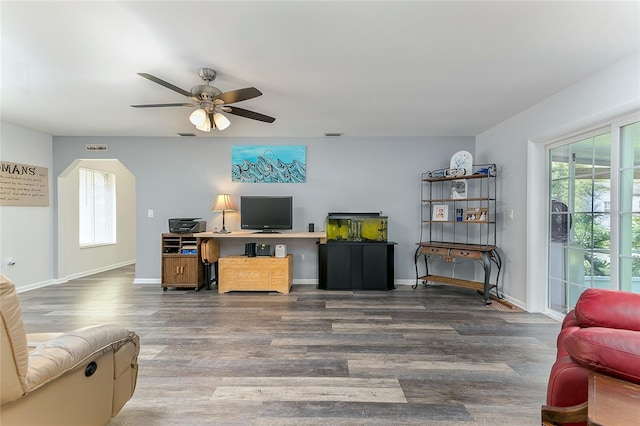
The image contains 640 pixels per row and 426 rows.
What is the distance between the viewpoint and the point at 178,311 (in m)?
3.51

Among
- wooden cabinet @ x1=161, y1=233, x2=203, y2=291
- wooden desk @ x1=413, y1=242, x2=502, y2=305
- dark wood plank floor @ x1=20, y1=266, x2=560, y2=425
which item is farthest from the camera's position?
wooden cabinet @ x1=161, y1=233, x2=203, y2=291

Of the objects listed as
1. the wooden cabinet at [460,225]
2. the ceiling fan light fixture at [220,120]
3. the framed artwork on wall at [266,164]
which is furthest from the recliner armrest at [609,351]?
the framed artwork on wall at [266,164]

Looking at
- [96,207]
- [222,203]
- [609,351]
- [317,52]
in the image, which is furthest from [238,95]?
[96,207]

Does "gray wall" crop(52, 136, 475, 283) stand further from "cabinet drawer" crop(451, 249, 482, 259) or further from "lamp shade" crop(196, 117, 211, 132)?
"lamp shade" crop(196, 117, 211, 132)

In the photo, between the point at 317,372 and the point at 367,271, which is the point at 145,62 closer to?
the point at 317,372

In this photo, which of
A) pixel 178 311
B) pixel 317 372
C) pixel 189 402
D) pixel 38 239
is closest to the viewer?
pixel 189 402

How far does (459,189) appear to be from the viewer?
176 inches

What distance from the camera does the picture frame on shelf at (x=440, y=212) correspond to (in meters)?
4.50

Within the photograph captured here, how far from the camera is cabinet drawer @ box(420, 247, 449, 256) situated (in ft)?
13.6

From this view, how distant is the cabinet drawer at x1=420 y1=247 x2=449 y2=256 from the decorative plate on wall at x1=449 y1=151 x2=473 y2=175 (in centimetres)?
113

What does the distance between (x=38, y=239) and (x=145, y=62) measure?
4.08 m

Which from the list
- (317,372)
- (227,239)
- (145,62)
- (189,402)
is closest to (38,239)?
(227,239)

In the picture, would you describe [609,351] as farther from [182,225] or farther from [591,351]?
[182,225]

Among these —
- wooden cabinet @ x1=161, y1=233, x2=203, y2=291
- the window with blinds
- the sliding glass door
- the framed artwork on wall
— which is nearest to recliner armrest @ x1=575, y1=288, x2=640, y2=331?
the sliding glass door
